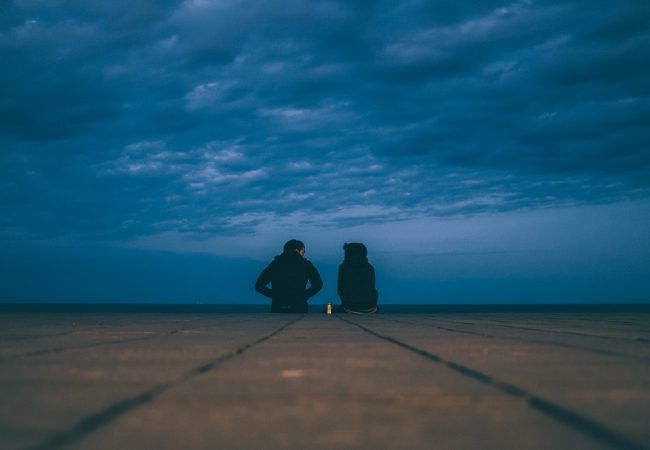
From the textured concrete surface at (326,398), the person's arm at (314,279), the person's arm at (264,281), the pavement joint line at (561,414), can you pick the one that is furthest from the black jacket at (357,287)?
the pavement joint line at (561,414)

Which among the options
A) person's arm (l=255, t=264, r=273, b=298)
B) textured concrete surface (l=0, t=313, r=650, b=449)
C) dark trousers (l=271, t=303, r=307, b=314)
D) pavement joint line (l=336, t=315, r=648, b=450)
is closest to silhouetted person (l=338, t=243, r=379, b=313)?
dark trousers (l=271, t=303, r=307, b=314)

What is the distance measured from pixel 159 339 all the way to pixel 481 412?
289cm

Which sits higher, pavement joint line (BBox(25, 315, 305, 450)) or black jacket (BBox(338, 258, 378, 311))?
black jacket (BBox(338, 258, 378, 311))

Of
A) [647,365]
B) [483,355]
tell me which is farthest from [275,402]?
[647,365]

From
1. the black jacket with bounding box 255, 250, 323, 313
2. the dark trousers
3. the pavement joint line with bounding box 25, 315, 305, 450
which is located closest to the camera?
the pavement joint line with bounding box 25, 315, 305, 450

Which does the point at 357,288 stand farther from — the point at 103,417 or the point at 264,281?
the point at 103,417

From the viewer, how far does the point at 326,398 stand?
1726 mm

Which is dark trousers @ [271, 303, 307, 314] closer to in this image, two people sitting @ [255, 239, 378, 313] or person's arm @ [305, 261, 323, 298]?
two people sitting @ [255, 239, 378, 313]

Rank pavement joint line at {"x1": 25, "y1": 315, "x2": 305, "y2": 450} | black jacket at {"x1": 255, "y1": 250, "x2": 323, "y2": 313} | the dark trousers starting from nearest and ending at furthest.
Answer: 1. pavement joint line at {"x1": 25, "y1": 315, "x2": 305, "y2": 450}
2. black jacket at {"x1": 255, "y1": 250, "x2": 323, "y2": 313}
3. the dark trousers

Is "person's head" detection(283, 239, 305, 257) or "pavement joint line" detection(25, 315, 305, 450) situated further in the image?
"person's head" detection(283, 239, 305, 257)

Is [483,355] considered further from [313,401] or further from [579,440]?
[579,440]

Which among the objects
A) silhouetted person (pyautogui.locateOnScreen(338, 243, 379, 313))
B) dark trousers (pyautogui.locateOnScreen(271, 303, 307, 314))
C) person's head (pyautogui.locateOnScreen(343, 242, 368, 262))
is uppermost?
person's head (pyautogui.locateOnScreen(343, 242, 368, 262))

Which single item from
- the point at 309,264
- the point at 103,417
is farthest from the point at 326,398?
the point at 309,264

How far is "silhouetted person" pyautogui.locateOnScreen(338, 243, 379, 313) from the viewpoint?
10484 mm
